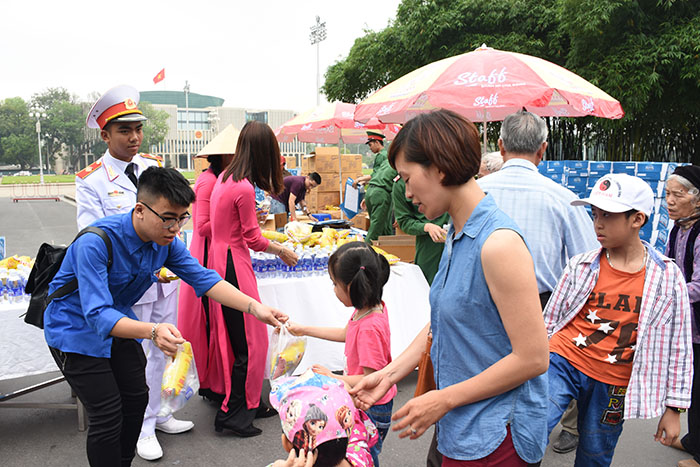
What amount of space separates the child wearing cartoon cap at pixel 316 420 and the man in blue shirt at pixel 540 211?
1.42 metres

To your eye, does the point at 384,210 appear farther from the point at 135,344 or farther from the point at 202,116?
the point at 202,116

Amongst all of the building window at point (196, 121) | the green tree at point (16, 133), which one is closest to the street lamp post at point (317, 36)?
the green tree at point (16, 133)

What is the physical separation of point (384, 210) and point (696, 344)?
2.89m

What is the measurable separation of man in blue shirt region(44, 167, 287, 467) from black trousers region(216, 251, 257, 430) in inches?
39.7

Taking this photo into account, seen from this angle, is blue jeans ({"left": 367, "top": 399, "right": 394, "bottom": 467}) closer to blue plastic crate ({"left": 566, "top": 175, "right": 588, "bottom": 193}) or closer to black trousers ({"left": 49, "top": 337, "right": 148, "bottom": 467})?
black trousers ({"left": 49, "top": 337, "right": 148, "bottom": 467})

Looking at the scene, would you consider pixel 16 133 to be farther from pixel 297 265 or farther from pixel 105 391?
pixel 105 391

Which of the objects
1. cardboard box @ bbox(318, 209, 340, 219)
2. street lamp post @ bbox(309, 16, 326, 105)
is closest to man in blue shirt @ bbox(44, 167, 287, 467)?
cardboard box @ bbox(318, 209, 340, 219)

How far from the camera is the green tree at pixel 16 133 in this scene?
75.6m

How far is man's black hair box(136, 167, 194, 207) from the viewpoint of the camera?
2.30 metres

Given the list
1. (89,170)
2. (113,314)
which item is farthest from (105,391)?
(89,170)

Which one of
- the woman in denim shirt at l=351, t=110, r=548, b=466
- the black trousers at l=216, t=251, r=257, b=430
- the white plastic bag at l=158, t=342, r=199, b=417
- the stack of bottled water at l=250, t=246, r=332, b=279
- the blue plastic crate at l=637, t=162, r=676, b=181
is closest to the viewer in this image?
the woman in denim shirt at l=351, t=110, r=548, b=466

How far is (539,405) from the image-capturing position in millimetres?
1415

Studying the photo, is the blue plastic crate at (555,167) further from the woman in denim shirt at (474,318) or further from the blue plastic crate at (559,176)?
the woman in denim shirt at (474,318)

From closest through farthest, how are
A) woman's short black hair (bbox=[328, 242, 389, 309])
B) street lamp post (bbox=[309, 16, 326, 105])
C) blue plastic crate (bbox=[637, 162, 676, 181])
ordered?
woman's short black hair (bbox=[328, 242, 389, 309]) → blue plastic crate (bbox=[637, 162, 676, 181]) → street lamp post (bbox=[309, 16, 326, 105])
